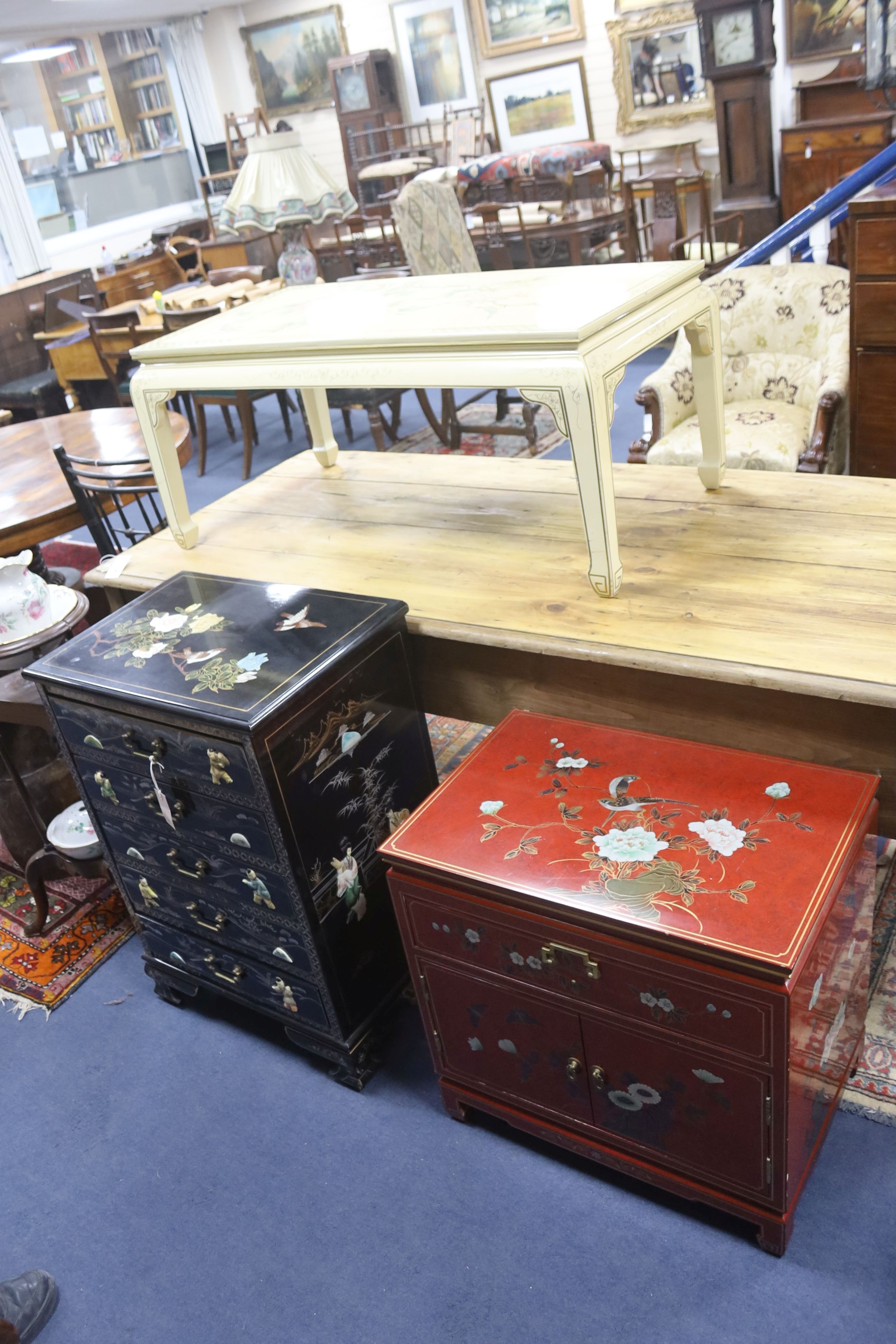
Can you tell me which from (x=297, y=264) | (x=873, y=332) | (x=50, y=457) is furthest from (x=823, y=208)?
(x=50, y=457)

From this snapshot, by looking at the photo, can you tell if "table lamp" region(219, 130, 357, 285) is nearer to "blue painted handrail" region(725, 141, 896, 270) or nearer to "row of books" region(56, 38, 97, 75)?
"blue painted handrail" region(725, 141, 896, 270)

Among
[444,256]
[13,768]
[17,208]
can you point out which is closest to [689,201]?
[444,256]

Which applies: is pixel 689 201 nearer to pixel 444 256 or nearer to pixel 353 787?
pixel 444 256

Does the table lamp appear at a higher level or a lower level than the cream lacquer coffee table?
higher

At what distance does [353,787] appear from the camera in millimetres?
Answer: 1846

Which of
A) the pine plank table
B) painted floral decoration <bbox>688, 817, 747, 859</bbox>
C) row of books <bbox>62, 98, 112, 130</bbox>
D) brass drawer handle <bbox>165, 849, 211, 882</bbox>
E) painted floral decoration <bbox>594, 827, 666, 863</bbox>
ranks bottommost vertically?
brass drawer handle <bbox>165, 849, 211, 882</bbox>

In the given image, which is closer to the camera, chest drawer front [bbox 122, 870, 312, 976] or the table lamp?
chest drawer front [bbox 122, 870, 312, 976]

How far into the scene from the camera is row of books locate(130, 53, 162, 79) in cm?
1125

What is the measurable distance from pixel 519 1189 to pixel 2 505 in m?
2.85

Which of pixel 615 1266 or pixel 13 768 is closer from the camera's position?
pixel 615 1266

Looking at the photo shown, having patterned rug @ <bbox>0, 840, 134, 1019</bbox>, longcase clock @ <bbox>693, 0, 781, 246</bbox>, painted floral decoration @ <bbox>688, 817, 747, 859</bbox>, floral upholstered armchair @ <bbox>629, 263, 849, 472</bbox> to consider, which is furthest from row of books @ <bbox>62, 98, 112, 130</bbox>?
painted floral decoration @ <bbox>688, 817, 747, 859</bbox>

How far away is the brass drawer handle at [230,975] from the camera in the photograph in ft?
6.65

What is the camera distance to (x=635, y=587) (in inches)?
73.0

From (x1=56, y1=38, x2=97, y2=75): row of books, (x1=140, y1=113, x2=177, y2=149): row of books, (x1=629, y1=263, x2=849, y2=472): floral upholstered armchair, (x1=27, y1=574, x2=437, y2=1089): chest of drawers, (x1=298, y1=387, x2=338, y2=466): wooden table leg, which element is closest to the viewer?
(x1=27, y1=574, x2=437, y2=1089): chest of drawers
